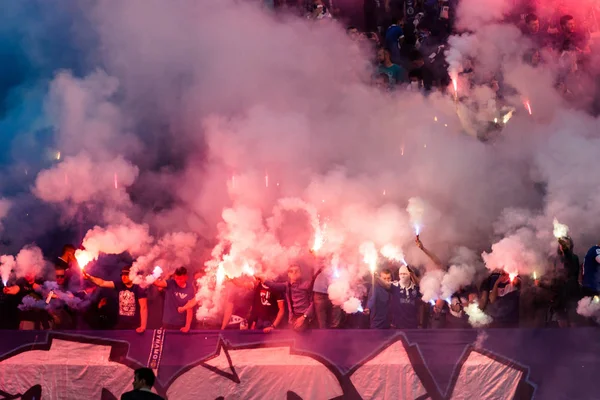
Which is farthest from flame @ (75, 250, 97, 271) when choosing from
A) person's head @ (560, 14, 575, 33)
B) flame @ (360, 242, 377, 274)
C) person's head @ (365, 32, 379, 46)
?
person's head @ (560, 14, 575, 33)

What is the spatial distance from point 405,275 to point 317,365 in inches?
69.4

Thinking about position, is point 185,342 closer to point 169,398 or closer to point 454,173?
point 169,398

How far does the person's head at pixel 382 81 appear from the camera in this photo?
9.31 metres

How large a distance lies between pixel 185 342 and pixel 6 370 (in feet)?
5.65

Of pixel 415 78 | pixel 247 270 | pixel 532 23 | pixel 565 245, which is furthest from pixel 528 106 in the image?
pixel 247 270

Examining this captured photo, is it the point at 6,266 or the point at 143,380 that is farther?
the point at 6,266

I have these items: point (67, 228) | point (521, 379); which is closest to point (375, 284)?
point (521, 379)

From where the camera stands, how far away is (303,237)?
28.5 feet

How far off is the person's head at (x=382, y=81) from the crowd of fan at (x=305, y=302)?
3.00 meters

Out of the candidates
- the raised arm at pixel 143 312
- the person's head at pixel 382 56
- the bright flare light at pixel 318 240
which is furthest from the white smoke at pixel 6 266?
the person's head at pixel 382 56

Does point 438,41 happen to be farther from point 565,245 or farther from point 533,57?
point 565,245

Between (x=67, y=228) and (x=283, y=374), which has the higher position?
(x=67, y=228)

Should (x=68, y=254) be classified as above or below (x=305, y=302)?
above

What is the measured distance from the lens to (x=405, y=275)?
24.3ft
